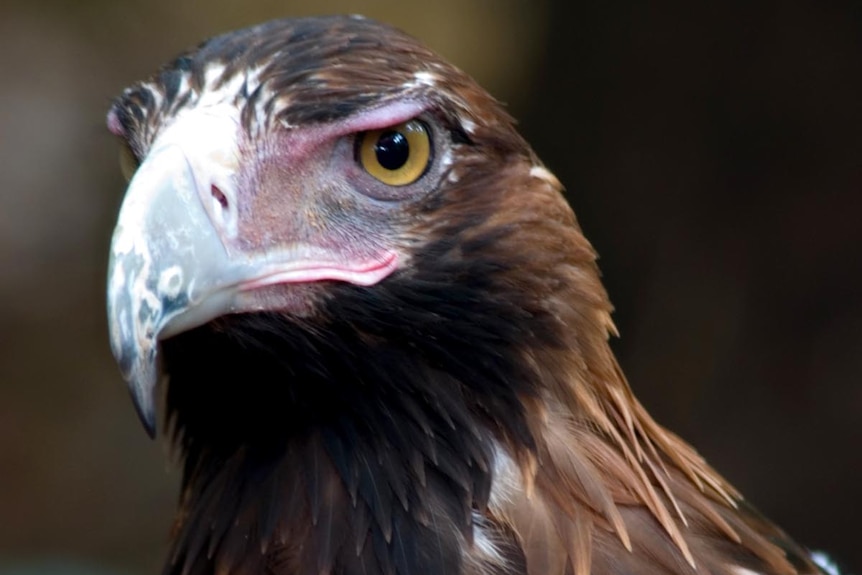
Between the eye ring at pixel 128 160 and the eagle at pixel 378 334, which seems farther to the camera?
the eye ring at pixel 128 160

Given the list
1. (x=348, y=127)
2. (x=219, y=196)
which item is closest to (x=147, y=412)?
(x=219, y=196)

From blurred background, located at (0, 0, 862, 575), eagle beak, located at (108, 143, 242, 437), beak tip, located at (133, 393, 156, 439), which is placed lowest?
blurred background, located at (0, 0, 862, 575)

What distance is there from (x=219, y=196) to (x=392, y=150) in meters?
0.27

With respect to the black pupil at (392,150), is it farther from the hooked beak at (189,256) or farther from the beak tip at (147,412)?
the beak tip at (147,412)

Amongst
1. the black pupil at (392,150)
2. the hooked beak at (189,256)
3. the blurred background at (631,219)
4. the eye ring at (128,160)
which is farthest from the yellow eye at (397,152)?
the blurred background at (631,219)

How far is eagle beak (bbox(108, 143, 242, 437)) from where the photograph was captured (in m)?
1.47

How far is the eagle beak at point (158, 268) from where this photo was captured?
1.47 metres

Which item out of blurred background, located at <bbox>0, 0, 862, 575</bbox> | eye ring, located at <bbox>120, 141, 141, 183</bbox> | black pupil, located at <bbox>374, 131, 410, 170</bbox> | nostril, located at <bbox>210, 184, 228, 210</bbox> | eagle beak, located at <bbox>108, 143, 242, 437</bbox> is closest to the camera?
eagle beak, located at <bbox>108, 143, 242, 437</bbox>

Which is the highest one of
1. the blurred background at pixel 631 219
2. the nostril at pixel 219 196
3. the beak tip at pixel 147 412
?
the nostril at pixel 219 196

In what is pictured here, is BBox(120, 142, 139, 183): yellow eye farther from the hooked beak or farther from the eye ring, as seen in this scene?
the hooked beak

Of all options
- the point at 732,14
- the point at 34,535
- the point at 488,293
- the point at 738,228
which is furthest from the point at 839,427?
the point at 34,535

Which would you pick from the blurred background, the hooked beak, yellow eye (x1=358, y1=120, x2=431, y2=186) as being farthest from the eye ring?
the blurred background

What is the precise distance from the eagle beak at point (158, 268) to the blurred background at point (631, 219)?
2.10 m

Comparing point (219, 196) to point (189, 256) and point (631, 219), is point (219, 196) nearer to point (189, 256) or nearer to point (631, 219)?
point (189, 256)
